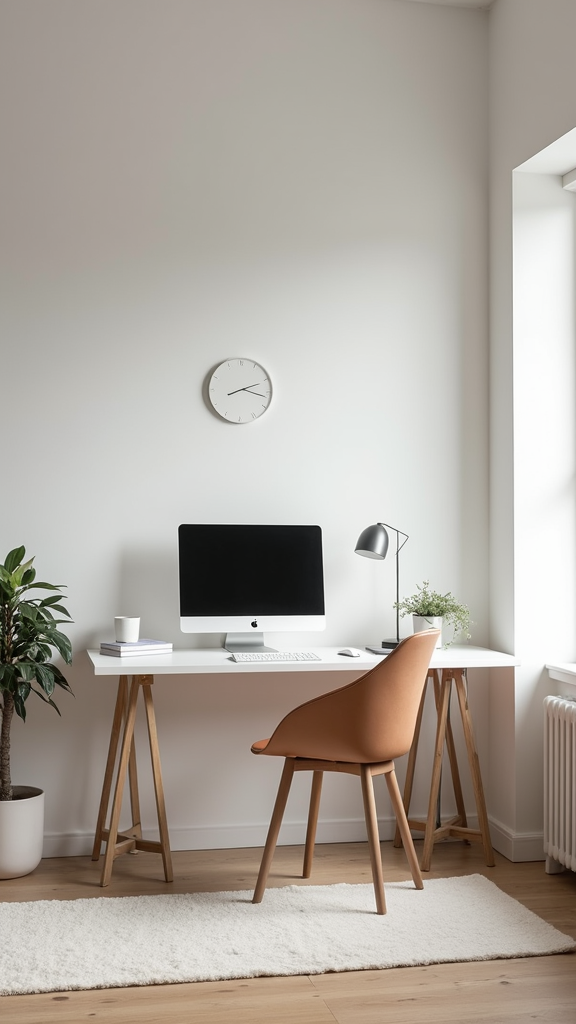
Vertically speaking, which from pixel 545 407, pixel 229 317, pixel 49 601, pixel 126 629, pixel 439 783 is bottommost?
pixel 439 783

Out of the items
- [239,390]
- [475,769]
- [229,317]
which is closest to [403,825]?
[475,769]

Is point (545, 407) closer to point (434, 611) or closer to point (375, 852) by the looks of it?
point (434, 611)

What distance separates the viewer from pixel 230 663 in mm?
3031

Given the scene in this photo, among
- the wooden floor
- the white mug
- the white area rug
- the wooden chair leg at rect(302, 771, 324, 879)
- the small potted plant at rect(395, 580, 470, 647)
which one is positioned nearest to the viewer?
the wooden floor

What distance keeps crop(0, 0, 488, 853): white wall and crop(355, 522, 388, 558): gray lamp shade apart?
0.25m

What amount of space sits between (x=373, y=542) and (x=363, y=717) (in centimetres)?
79

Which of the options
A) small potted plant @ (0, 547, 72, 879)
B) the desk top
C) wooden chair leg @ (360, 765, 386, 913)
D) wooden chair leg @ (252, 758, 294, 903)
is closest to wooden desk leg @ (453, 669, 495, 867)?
the desk top

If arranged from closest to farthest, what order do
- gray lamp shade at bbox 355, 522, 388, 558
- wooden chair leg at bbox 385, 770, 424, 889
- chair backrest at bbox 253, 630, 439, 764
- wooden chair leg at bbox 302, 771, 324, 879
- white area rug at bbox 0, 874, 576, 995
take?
white area rug at bbox 0, 874, 576, 995 < chair backrest at bbox 253, 630, 439, 764 < wooden chair leg at bbox 385, 770, 424, 889 < wooden chair leg at bbox 302, 771, 324, 879 < gray lamp shade at bbox 355, 522, 388, 558

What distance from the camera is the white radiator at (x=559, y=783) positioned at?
305 centimetres

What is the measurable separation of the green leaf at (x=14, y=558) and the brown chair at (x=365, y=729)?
1042 millimetres

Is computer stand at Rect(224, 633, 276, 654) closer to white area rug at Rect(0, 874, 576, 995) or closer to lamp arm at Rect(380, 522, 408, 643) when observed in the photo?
lamp arm at Rect(380, 522, 408, 643)

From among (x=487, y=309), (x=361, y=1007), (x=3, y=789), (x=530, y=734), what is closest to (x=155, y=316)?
(x=487, y=309)

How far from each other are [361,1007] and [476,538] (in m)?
1.93

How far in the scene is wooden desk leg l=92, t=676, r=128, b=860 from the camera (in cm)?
324
